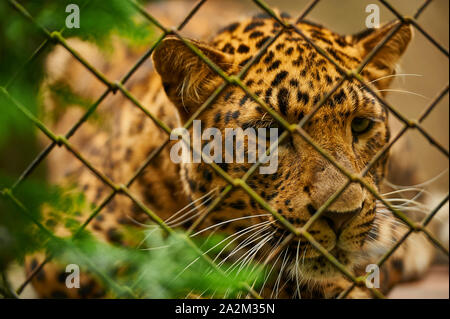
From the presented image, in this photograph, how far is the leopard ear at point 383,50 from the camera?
3027 mm

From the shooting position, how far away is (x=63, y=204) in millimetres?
1826

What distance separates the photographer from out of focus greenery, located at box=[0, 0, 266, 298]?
1.82 m

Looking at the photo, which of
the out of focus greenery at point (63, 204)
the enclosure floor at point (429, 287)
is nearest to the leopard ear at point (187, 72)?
the out of focus greenery at point (63, 204)

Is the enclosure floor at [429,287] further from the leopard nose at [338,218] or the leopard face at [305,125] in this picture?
the leopard nose at [338,218]

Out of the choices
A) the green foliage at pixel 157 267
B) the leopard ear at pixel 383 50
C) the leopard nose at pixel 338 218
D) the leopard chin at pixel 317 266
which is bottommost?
the green foliage at pixel 157 267

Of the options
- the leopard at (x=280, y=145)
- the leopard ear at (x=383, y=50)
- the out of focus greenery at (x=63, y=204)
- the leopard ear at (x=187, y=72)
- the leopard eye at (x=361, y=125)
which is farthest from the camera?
the leopard ear at (x=383, y=50)

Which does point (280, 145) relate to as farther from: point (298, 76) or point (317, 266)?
point (317, 266)

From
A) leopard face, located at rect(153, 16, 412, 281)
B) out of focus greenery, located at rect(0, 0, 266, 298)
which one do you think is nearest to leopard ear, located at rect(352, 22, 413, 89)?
leopard face, located at rect(153, 16, 412, 281)

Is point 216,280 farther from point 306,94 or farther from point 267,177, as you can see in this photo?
point 306,94

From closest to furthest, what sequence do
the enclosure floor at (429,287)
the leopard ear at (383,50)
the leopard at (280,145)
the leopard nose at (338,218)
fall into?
the leopard nose at (338,218) < the leopard at (280,145) < the leopard ear at (383,50) < the enclosure floor at (429,287)

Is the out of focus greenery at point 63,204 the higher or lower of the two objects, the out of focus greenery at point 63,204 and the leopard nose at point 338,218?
the lower

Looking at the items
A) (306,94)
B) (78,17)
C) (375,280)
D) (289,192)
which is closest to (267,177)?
(289,192)

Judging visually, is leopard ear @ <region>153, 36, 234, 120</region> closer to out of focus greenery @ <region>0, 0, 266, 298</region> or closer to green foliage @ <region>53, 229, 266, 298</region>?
out of focus greenery @ <region>0, 0, 266, 298</region>
